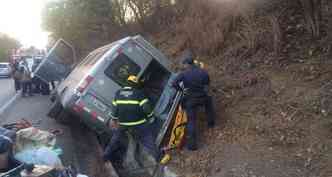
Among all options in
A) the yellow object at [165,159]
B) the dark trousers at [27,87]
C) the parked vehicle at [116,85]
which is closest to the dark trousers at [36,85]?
the dark trousers at [27,87]

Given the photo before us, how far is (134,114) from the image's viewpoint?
7.79 meters

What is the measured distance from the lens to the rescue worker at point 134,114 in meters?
7.75

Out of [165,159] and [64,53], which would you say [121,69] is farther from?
[64,53]

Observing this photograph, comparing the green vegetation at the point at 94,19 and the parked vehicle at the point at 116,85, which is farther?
the green vegetation at the point at 94,19

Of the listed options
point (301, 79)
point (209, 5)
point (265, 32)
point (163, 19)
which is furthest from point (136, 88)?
point (163, 19)

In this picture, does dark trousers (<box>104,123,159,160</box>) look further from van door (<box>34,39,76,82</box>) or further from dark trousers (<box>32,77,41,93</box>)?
Answer: dark trousers (<box>32,77,41,93</box>)

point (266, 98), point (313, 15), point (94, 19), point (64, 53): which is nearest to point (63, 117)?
point (64, 53)

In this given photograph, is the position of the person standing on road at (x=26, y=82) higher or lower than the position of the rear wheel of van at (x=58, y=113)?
lower

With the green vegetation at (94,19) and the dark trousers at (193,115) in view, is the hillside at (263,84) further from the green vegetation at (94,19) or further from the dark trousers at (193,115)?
the green vegetation at (94,19)

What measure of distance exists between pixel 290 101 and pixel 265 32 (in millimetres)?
3046

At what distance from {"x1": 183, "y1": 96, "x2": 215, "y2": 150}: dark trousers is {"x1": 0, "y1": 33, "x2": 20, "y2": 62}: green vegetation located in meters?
51.0

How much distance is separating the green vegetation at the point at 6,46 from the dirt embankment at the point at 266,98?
4866cm

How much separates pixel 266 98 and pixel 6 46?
57.2 metres

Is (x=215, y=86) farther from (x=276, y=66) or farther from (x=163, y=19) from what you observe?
(x=163, y=19)
